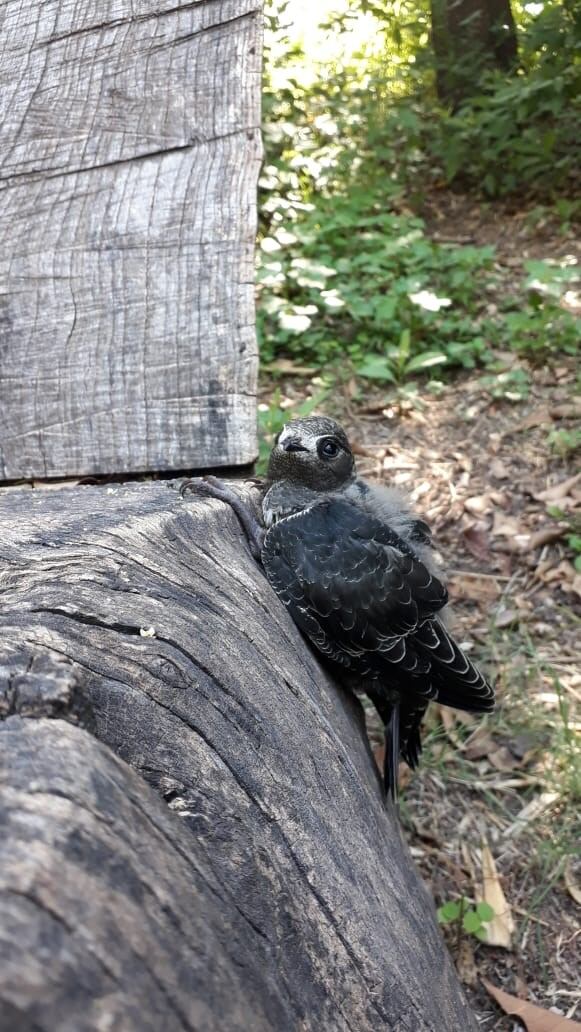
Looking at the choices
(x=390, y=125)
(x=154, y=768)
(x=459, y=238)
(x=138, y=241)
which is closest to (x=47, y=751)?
(x=154, y=768)

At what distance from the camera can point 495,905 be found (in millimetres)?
2260

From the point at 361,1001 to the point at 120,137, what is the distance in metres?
1.92

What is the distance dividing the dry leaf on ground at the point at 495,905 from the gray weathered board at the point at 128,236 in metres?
1.39

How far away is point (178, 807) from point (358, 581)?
0.85 m

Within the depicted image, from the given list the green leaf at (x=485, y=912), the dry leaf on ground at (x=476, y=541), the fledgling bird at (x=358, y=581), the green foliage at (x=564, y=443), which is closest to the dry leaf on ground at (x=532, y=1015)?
the green leaf at (x=485, y=912)

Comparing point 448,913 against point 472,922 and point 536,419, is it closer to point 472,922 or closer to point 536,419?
point 472,922

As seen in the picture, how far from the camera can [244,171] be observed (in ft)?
6.54

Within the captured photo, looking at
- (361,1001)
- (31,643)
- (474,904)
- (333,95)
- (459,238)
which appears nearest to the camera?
(31,643)

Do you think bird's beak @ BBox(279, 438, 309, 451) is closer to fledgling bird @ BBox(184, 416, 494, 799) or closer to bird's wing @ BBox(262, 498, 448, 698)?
fledgling bird @ BBox(184, 416, 494, 799)

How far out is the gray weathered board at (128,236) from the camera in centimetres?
199

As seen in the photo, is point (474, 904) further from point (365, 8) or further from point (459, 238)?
point (365, 8)

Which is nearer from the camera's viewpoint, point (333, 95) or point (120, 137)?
point (120, 137)

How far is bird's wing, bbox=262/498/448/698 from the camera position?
5.77 ft

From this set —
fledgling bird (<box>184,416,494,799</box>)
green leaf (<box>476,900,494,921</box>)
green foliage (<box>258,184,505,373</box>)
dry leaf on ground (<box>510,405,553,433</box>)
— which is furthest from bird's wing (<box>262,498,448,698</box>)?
green foliage (<box>258,184,505,373</box>)
